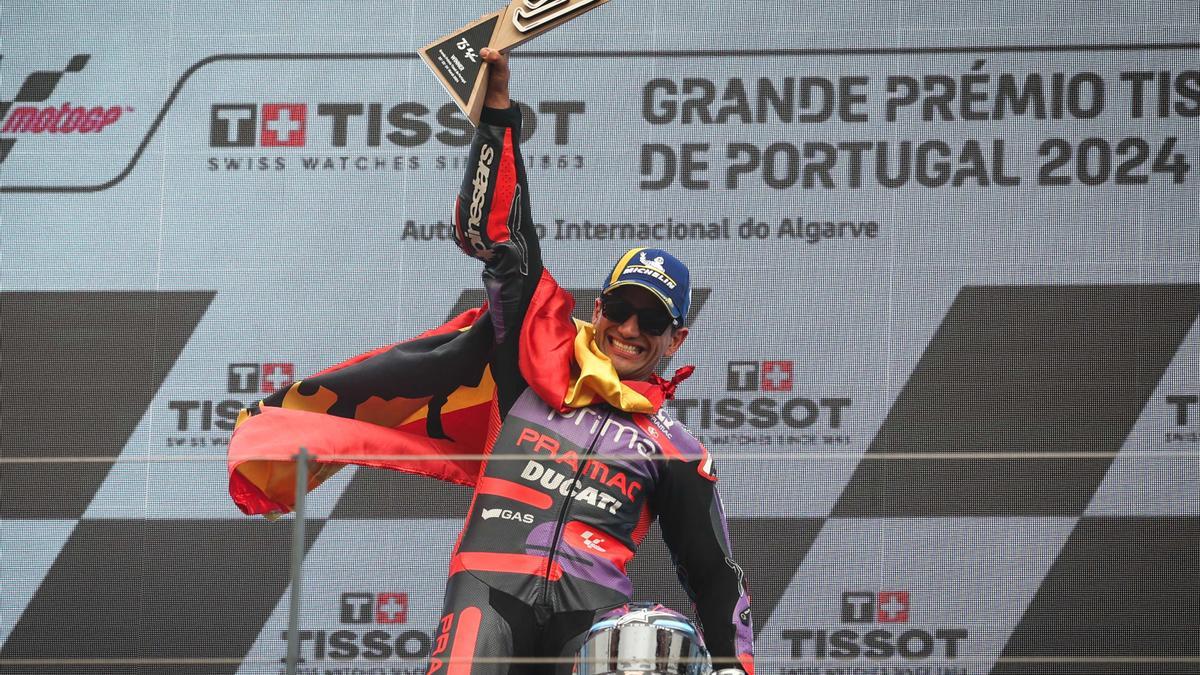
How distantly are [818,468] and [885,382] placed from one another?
24 cm

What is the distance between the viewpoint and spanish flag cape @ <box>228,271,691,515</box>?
209 centimetres

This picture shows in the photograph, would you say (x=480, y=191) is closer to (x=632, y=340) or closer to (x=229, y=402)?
(x=632, y=340)

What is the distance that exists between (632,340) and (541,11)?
1.68ft

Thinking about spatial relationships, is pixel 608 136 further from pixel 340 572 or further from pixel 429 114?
pixel 340 572

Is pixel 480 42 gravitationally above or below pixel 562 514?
above

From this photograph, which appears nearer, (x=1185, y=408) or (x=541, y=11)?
(x=541, y=11)

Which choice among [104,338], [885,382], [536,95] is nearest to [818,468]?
[885,382]

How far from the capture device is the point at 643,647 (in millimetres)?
1826

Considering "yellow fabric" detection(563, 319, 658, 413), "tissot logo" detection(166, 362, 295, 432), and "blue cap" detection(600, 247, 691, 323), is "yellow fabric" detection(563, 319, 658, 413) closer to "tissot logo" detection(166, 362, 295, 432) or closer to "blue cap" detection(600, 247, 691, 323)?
"blue cap" detection(600, 247, 691, 323)

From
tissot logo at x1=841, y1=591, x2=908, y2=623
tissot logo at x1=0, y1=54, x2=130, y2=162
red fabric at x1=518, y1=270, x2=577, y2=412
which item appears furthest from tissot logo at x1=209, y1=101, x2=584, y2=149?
tissot logo at x1=841, y1=591, x2=908, y2=623

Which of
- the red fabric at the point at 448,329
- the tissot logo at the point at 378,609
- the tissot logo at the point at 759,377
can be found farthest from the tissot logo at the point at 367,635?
the red fabric at the point at 448,329

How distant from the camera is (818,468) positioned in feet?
10.1

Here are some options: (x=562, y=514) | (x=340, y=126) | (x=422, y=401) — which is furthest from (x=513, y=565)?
(x=340, y=126)

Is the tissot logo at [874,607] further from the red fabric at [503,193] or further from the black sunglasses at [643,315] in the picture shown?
the red fabric at [503,193]
